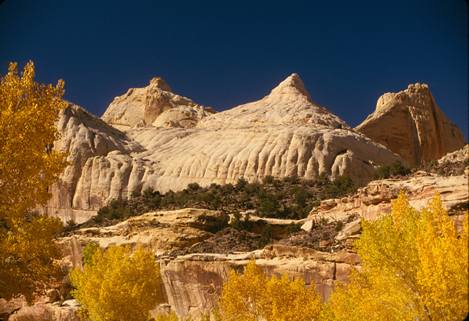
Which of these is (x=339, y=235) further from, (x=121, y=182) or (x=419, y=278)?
(x=121, y=182)

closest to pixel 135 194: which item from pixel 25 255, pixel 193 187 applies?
pixel 193 187

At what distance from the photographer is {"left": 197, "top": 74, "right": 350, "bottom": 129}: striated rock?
74.2 m

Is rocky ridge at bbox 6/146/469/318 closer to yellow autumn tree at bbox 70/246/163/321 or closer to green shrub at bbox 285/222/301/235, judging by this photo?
green shrub at bbox 285/222/301/235

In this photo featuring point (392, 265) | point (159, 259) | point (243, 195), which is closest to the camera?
point (392, 265)

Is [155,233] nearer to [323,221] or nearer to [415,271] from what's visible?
[323,221]

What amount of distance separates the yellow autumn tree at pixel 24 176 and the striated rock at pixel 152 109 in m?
93.7

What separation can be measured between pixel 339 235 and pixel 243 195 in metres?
20.7

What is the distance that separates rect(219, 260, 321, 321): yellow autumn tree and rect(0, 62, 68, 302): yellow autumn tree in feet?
25.0

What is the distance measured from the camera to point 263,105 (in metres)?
84.3

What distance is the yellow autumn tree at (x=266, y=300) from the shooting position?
18.6 metres

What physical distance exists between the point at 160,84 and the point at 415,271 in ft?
413

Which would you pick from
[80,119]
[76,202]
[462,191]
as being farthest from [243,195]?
[80,119]

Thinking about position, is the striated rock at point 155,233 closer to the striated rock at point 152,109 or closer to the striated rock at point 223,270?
the striated rock at point 223,270

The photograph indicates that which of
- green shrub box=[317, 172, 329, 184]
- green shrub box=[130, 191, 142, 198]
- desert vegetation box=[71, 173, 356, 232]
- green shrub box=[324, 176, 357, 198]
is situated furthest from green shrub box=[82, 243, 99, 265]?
green shrub box=[317, 172, 329, 184]
